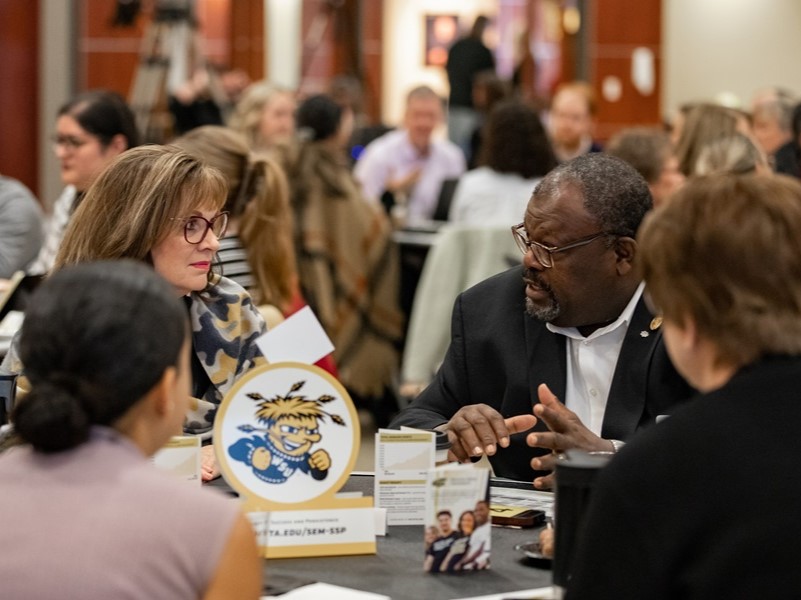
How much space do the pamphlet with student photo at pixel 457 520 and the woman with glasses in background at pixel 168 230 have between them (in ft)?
A: 2.57

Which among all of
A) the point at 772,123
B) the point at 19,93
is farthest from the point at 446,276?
the point at 19,93

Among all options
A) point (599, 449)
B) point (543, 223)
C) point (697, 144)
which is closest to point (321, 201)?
point (697, 144)

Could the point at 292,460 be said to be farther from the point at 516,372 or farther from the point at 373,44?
the point at 373,44

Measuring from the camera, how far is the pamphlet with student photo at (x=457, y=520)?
1994 millimetres

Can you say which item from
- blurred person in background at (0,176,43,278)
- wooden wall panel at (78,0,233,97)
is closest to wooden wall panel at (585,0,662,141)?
wooden wall panel at (78,0,233,97)

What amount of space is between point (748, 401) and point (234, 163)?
9.18 feet

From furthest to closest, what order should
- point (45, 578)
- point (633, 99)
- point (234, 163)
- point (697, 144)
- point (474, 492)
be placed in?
point (633, 99) → point (697, 144) → point (234, 163) → point (474, 492) → point (45, 578)

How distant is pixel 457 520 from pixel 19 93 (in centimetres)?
893

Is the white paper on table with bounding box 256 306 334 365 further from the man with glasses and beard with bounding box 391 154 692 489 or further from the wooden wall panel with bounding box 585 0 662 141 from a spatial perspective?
the wooden wall panel with bounding box 585 0 662 141

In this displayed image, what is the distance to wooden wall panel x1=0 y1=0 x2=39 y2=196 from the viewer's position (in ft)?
33.3

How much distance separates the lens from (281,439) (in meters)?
2.18

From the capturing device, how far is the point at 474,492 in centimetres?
201

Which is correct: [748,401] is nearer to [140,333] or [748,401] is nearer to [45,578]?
[140,333]

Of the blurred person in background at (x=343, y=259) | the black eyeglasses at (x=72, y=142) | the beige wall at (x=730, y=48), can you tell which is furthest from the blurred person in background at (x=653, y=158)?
the beige wall at (x=730, y=48)
